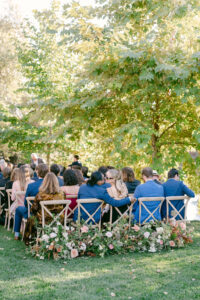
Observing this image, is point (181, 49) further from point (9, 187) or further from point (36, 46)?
point (36, 46)

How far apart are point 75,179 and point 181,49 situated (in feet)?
12.2

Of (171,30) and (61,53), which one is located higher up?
(61,53)

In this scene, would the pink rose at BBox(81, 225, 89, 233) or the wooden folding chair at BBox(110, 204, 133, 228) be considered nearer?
the pink rose at BBox(81, 225, 89, 233)

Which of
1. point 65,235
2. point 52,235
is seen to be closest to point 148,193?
point 65,235

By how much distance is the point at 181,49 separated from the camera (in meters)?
8.45

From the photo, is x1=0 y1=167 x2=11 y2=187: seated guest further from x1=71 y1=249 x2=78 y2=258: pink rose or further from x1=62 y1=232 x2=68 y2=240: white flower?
x1=71 y1=249 x2=78 y2=258: pink rose

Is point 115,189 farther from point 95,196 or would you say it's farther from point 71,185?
point 71,185

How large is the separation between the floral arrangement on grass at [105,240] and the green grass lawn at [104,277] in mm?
191

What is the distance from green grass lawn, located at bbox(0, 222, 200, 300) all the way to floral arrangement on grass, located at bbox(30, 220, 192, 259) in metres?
0.19

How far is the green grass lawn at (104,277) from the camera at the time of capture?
4.89 m

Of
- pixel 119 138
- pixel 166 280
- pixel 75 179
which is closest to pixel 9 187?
pixel 75 179

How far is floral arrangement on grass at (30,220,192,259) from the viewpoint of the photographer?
6.73 m

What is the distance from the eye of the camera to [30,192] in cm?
764

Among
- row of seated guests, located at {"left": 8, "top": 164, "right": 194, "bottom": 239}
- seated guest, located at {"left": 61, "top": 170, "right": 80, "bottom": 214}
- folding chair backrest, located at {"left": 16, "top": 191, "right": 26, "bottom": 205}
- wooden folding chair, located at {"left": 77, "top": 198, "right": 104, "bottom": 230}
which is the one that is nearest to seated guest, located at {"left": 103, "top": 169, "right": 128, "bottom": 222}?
row of seated guests, located at {"left": 8, "top": 164, "right": 194, "bottom": 239}
